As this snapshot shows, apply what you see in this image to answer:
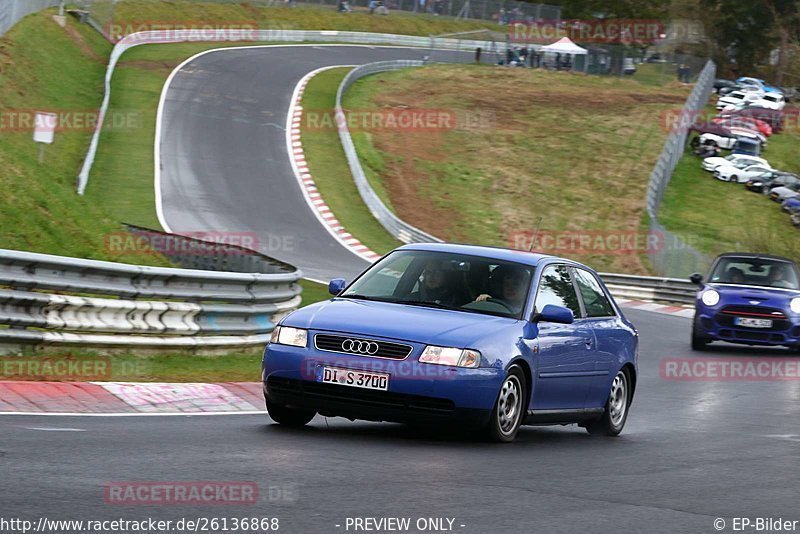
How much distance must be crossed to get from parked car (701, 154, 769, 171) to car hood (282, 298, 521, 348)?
157 ft

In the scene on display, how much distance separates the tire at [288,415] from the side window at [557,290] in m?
1.90

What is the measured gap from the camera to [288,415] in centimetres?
984

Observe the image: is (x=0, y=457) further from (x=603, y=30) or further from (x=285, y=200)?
(x=603, y=30)

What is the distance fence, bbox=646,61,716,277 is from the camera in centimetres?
3544

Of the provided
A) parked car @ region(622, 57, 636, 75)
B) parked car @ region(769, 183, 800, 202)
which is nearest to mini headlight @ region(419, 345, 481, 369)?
parked car @ region(769, 183, 800, 202)

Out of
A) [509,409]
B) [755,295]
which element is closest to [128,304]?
[509,409]

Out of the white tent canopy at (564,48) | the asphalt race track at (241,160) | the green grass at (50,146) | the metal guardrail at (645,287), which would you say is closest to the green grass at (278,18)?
the asphalt race track at (241,160)

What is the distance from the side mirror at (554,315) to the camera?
10.1 meters

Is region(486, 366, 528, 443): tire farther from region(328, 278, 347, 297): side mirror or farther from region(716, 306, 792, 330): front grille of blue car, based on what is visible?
region(716, 306, 792, 330): front grille of blue car

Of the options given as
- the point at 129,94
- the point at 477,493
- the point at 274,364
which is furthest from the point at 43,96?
the point at 477,493

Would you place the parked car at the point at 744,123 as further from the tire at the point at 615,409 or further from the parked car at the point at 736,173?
the tire at the point at 615,409

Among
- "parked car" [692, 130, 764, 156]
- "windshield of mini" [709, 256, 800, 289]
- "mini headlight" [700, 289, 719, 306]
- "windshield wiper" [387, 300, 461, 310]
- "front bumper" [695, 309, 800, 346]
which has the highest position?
"windshield wiper" [387, 300, 461, 310]

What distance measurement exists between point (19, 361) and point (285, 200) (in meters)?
26.1

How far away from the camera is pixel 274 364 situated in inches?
374
